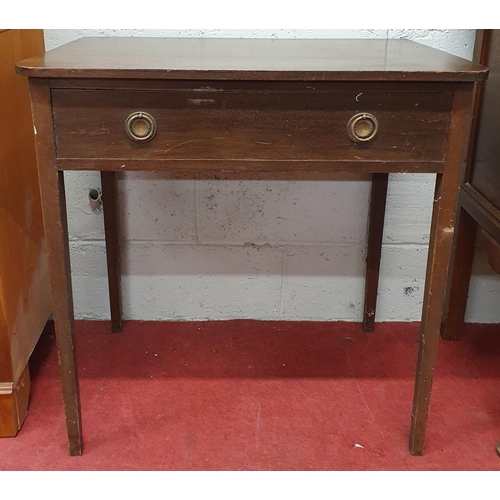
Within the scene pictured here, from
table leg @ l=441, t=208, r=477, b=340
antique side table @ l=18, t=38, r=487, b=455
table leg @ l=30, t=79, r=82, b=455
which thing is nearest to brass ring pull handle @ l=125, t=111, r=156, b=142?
antique side table @ l=18, t=38, r=487, b=455

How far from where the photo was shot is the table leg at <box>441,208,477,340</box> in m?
1.58

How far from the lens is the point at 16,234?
1295mm

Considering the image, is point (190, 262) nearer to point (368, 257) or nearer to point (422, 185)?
point (368, 257)

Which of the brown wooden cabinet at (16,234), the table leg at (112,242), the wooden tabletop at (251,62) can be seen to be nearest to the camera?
the wooden tabletop at (251,62)

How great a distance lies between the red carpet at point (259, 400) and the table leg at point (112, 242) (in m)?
0.07

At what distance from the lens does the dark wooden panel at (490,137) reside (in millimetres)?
1369

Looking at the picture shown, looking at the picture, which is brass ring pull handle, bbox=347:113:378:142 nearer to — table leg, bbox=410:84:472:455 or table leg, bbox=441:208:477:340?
table leg, bbox=410:84:472:455

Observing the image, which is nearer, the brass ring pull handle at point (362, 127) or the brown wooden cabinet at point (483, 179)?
the brass ring pull handle at point (362, 127)

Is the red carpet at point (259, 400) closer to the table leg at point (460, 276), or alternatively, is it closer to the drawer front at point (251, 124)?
the table leg at point (460, 276)

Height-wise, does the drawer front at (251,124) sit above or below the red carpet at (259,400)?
above

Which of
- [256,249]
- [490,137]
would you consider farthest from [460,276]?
[256,249]

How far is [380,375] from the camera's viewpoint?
1.51m

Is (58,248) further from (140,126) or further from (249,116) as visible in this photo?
(249,116)

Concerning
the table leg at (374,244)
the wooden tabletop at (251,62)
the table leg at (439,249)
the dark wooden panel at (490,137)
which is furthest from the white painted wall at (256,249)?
the table leg at (439,249)
